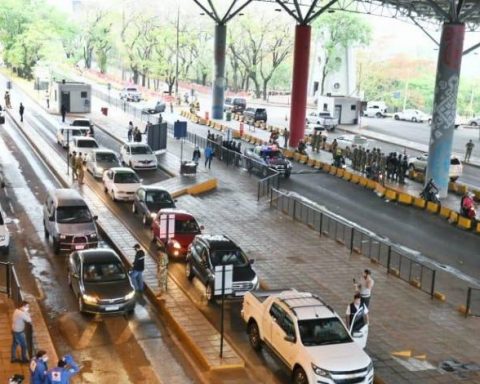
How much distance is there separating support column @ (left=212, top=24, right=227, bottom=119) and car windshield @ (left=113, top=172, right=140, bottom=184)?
37394 millimetres

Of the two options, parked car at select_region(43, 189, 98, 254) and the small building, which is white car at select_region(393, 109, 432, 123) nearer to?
the small building

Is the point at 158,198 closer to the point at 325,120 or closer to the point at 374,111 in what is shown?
the point at 325,120

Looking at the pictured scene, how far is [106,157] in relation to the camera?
38062 millimetres

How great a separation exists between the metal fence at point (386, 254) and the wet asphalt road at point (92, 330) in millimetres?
8486

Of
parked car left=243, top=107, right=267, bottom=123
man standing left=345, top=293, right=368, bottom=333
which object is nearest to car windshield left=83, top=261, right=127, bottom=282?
man standing left=345, top=293, right=368, bottom=333

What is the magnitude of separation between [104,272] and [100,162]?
62.1 ft

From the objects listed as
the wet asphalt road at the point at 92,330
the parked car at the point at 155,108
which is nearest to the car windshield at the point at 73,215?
the wet asphalt road at the point at 92,330

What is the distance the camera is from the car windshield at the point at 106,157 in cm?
3776

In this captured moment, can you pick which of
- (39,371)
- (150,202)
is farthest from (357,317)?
(150,202)

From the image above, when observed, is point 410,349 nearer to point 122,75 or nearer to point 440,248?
point 440,248

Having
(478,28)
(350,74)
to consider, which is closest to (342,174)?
(478,28)

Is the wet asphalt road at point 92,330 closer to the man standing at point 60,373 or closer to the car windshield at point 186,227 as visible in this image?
the man standing at point 60,373

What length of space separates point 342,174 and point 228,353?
89.0 feet

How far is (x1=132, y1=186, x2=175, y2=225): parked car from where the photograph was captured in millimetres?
28359
